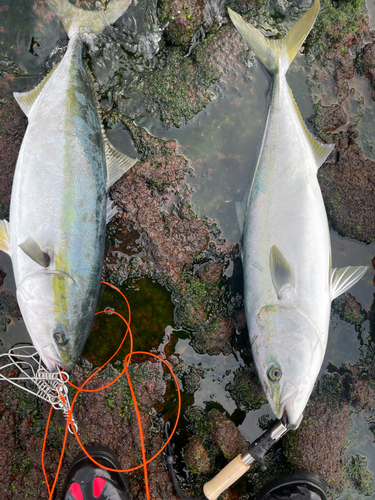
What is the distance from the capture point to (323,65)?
3156mm

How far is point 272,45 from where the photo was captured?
9.45 feet

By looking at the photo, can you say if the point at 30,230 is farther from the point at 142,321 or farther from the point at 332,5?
the point at 332,5

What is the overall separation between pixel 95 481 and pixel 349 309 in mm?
2651

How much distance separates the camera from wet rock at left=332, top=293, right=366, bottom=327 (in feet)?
10.3

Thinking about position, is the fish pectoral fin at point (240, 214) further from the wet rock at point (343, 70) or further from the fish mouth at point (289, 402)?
the wet rock at point (343, 70)

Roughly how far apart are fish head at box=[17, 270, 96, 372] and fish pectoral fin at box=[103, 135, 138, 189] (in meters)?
0.90

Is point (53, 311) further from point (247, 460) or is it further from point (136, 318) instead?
point (247, 460)

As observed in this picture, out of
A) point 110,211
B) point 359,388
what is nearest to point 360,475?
point 359,388

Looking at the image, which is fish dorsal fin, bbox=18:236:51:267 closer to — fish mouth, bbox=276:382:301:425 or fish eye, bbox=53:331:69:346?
fish eye, bbox=53:331:69:346

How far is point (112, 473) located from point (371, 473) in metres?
2.33

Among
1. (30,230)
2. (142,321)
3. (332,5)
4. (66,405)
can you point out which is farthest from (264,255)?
(332,5)

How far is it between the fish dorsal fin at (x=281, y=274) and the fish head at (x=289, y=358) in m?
0.15

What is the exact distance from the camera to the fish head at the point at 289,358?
8.19ft

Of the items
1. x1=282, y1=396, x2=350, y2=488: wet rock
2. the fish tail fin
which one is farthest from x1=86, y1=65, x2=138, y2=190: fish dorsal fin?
x1=282, y1=396, x2=350, y2=488: wet rock
